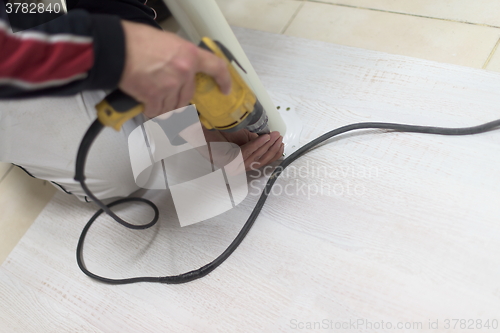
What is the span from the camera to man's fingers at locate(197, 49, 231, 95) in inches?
18.5

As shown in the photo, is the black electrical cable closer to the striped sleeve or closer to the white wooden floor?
the white wooden floor

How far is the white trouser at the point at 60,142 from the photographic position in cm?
69

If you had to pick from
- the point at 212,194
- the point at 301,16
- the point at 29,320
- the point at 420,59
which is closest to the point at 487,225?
the point at 420,59

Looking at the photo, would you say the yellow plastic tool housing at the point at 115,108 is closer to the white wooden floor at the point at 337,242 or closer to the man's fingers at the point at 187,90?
the man's fingers at the point at 187,90

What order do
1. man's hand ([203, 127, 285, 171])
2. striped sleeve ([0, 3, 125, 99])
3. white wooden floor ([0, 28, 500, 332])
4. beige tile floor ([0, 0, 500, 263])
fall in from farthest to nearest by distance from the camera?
Result: 1. beige tile floor ([0, 0, 500, 263])
2. man's hand ([203, 127, 285, 171])
3. white wooden floor ([0, 28, 500, 332])
4. striped sleeve ([0, 3, 125, 99])

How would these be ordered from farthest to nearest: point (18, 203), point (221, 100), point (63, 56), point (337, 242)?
point (18, 203) < point (337, 242) < point (221, 100) < point (63, 56)

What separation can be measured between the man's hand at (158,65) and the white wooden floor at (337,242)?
38 cm

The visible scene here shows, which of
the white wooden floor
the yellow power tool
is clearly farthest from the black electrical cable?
the yellow power tool

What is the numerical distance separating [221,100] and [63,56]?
219 mm

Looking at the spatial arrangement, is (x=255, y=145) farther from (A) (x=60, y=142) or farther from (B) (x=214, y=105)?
(A) (x=60, y=142)

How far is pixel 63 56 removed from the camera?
39 cm

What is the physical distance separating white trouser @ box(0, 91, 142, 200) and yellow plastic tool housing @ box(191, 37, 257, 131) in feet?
0.90

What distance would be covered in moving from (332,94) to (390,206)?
1.01 feet

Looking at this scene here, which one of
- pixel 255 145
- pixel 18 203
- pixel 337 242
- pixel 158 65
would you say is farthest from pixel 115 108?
pixel 18 203
